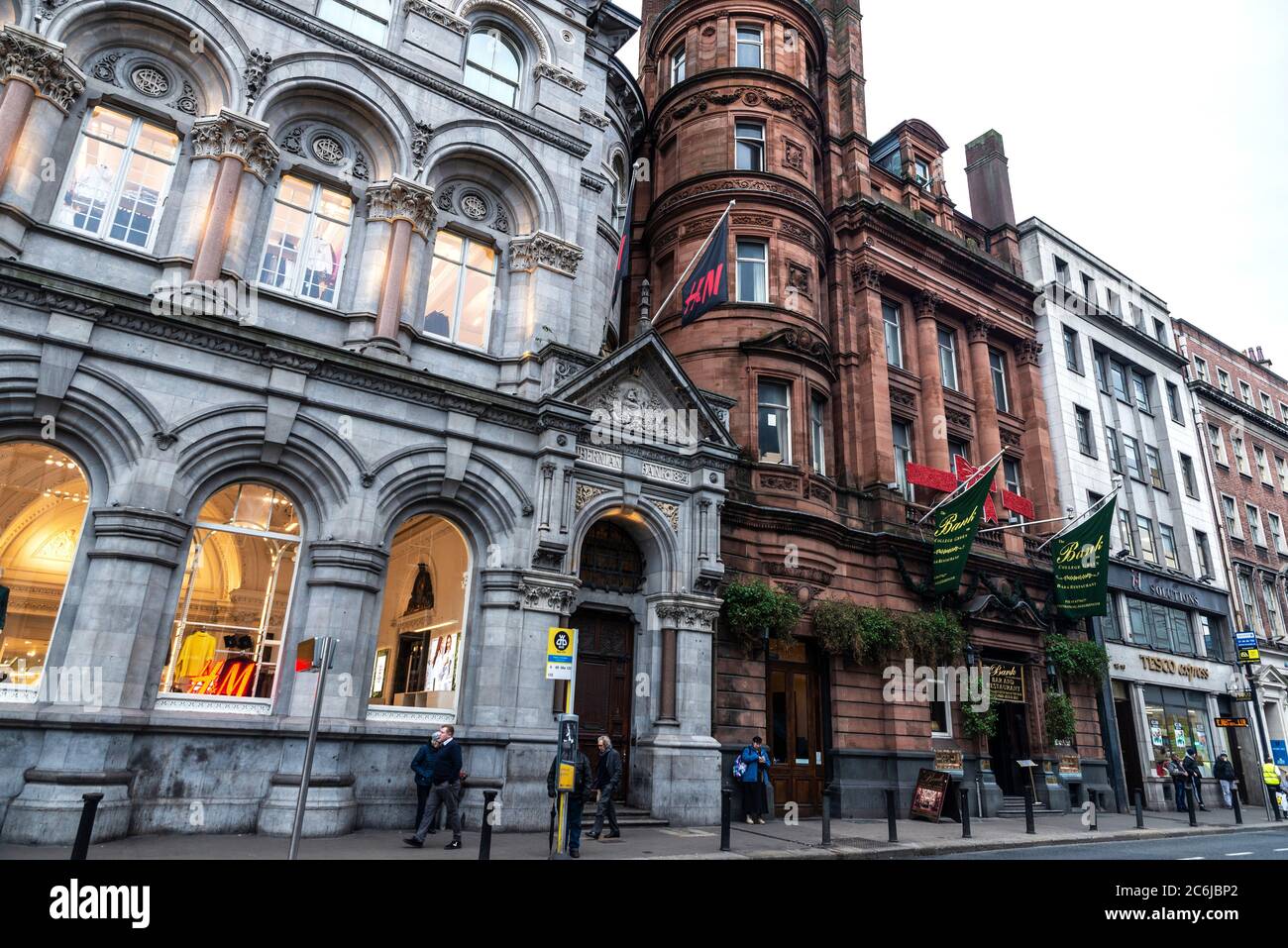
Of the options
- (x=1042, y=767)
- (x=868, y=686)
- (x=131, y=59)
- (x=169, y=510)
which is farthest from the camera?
(x=1042, y=767)

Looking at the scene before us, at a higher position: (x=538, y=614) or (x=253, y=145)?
(x=253, y=145)

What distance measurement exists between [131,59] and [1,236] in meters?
4.65

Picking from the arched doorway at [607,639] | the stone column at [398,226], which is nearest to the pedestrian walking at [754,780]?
the arched doorway at [607,639]

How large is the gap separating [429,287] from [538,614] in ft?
25.0

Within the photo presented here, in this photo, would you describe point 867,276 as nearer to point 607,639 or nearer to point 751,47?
point 751,47

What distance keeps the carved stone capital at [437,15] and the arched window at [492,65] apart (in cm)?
55

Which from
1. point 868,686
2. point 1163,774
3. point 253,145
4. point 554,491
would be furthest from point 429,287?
point 1163,774

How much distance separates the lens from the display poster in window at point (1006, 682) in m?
24.1

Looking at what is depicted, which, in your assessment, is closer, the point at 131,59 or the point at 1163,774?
the point at 131,59

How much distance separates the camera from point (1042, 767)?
2405 centimetres

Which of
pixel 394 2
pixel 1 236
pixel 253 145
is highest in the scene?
pixel 394 2

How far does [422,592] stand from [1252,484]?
145ft

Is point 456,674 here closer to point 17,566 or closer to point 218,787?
point 218,787

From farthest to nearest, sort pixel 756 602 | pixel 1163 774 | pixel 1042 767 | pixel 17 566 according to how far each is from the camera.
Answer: pixel 1163 774 < pixel 1042 767 < pixel 756 602 < pixel 17 566
